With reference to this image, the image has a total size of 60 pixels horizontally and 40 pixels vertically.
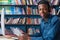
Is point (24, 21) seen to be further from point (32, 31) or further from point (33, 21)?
point (32, 31)

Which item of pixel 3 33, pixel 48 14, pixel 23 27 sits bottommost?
pixel 23 27

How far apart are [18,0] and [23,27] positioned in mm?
789

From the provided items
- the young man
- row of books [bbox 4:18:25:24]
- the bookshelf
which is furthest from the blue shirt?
row of books [bbox 4:18:25:24]

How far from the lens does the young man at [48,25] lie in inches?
102

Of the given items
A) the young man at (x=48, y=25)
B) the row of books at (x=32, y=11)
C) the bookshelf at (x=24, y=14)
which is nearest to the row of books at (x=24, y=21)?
the bookshelf at (x=24, y=14)

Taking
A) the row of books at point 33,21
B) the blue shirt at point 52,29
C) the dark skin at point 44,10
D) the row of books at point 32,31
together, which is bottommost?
the row of books at point 32,31

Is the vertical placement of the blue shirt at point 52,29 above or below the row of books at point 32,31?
above

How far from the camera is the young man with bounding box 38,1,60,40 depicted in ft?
8.54

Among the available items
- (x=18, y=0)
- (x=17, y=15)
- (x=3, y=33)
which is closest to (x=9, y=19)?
(x=17, y=15)

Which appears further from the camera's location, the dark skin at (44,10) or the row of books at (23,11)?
the row of books at (23,11)

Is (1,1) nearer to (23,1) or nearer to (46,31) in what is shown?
(23,1)

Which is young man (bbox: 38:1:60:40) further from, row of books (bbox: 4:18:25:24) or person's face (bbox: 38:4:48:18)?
row of books (bbox: 4:18:25:24)

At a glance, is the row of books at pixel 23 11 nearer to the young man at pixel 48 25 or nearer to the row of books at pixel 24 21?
the row of books at pixel 24 21

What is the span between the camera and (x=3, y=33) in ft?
8.57
